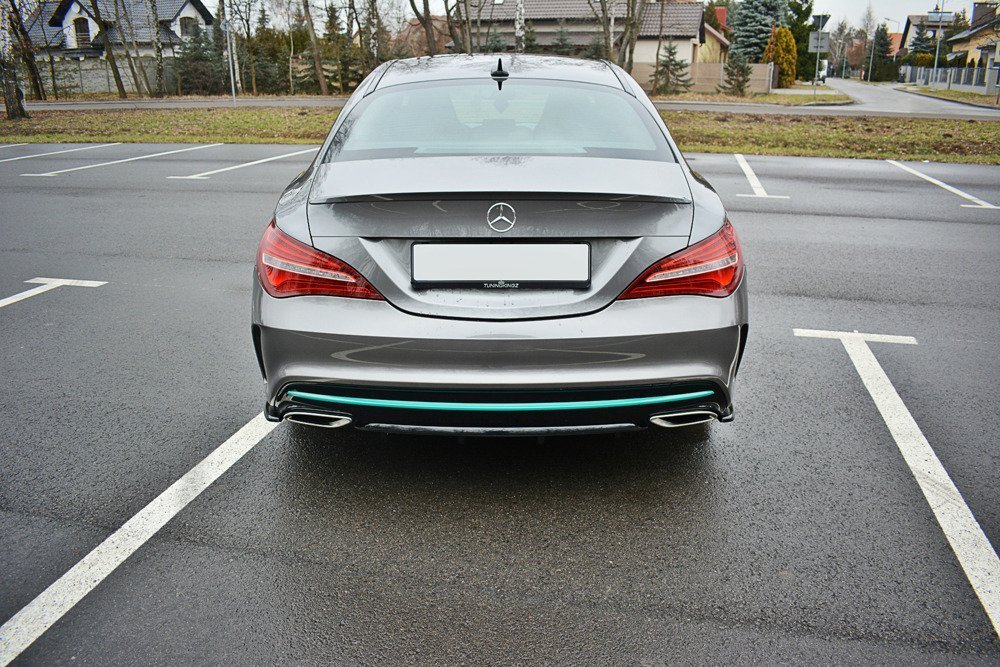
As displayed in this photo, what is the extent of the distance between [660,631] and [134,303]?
4.67 meters

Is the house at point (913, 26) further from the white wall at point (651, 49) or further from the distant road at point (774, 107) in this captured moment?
the distant road at point (774, 107)

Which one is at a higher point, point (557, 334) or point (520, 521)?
point (557, 334)

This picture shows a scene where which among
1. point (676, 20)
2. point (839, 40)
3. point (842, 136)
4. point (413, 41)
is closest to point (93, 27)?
point (413, 41)

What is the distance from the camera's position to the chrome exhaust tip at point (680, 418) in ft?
9.39

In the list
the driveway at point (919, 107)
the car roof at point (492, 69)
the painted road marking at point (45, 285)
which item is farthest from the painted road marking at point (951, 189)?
the driveway at point (919, 107)

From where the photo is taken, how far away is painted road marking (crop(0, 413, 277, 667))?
240cm

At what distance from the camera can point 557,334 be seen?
2.70 metres

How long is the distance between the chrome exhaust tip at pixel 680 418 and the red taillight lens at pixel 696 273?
1.32 feet

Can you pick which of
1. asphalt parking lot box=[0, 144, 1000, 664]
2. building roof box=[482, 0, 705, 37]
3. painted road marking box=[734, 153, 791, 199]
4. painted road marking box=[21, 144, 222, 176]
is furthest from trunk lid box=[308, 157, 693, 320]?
building roof box=[482, 0, 705, 37]

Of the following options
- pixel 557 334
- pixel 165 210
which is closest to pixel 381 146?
pixel 557 334

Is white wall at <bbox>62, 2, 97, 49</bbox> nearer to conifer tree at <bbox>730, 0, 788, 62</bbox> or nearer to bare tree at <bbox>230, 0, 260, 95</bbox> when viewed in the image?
bare tree at <bbox>230, 0, 260, 95</bbox>

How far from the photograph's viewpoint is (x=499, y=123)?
3.58 metres

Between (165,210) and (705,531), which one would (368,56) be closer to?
(165,210)

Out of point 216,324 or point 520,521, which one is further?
point 216,324
